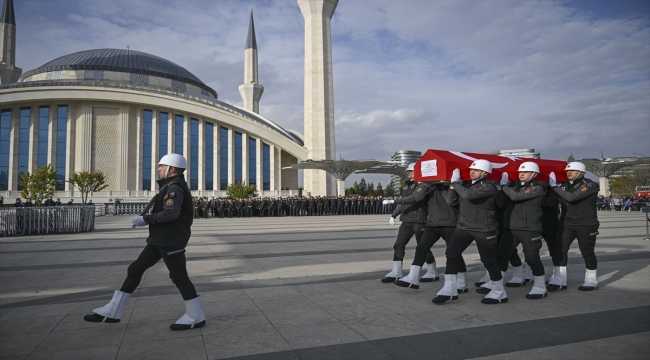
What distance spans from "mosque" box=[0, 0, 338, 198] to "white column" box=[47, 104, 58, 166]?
10cm

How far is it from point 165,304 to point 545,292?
501cm

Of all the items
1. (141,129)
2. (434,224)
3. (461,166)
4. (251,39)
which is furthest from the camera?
(251,39)

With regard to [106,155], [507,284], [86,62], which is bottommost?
[507,284]

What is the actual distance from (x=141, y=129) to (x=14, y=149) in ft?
44.2

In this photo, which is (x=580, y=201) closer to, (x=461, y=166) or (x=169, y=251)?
(x=461, y=166)

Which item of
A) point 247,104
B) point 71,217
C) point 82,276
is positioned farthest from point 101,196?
point 82,276

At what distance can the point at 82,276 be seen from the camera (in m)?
7.13

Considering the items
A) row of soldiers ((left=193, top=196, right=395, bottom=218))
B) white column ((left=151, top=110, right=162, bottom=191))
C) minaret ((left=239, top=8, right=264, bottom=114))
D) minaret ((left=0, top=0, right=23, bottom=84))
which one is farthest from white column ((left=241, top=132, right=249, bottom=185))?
minaret ((left=0, top=0, right=23, bottom=84))

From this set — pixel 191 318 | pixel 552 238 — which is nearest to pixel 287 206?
pixel 552 238

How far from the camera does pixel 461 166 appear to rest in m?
6.32

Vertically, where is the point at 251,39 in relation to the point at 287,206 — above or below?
above

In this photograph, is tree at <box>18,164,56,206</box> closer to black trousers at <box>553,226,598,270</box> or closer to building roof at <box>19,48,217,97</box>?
building roof at <box>19,48,217,97</box>

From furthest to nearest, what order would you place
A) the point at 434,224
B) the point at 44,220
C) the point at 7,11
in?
the point at 7,11 < the point at 44,220 < the point at 434,224

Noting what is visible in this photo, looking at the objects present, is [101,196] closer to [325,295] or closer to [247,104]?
[247,104]
